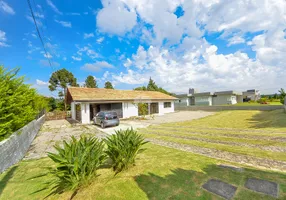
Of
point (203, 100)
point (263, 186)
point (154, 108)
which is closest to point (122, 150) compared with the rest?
point (263, 186)

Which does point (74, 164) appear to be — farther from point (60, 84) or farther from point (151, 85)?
point (151, 85)

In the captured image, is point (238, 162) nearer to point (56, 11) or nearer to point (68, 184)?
point (68, 184)

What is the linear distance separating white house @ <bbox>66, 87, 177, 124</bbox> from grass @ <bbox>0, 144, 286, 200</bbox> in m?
11.7

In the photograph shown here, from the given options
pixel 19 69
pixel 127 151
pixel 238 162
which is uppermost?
pixel 19 69

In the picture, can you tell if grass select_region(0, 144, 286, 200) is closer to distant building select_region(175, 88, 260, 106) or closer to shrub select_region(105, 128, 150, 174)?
shrub select_region(105, 128, 150, 174)

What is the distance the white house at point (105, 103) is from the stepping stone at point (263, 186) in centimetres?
1476

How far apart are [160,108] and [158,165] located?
20316mm

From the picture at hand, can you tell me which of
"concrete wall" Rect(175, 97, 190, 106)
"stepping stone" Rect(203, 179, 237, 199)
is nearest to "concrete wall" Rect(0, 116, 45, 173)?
"stepping stone" Rect(203, 179, 237, 199)

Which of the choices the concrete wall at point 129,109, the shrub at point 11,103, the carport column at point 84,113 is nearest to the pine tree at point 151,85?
the concrete wall at point 129,109

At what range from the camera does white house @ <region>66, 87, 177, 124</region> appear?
15.4 meters

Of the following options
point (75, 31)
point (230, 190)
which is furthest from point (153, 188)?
point (75, 31)

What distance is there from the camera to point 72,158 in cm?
275

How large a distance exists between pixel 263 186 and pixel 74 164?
147 inches

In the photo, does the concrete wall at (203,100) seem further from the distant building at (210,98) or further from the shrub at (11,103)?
the shrub at (11,103)
